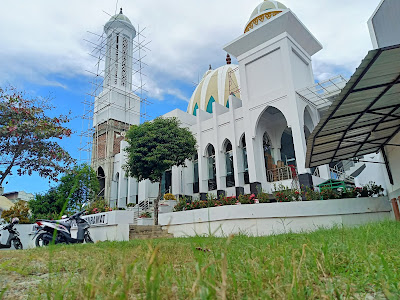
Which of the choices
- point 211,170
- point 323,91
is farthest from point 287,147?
point 323,91

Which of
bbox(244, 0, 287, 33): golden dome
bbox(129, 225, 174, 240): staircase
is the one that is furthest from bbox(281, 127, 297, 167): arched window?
bbox(129, 225, 174, 240): staircase

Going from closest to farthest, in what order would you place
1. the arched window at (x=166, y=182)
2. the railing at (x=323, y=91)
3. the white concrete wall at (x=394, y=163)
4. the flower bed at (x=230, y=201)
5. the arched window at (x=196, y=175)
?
the white concrete wall at (x=394, y=163) → the flower bed at (x=230, y=201) → the railing at (x=323, y=91) → the arched window at (x=196, y=175) → the arched window at (x=166, y=182)

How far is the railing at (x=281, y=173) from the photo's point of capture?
1473 cm

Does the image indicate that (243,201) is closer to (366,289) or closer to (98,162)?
(366,289)

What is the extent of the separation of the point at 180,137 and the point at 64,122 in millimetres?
5250

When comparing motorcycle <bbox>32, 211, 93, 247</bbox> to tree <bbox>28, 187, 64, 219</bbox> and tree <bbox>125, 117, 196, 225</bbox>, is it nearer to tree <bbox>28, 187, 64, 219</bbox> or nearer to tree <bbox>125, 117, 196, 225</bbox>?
tree <bbox>125, 117, 196, 225</bbox>

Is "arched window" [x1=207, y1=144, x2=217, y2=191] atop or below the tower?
below

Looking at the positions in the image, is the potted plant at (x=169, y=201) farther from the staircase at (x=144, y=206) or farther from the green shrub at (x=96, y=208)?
the green shrub at (x=96, y=208)

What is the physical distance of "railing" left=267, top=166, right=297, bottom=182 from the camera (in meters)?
14.7

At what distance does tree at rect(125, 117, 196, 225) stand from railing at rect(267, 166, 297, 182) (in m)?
4.66

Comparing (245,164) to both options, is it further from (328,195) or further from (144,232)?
(144,232)

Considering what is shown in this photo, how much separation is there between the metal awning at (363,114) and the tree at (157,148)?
20.9 feet

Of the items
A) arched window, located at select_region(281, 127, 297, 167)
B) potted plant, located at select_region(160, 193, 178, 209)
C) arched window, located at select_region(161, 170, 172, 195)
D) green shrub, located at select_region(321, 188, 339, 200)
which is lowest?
green shrub, located at select_region(321, 188, 339, 200)

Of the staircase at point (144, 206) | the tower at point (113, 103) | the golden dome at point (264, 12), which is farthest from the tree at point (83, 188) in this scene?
the golden dome at point (264, 12)
